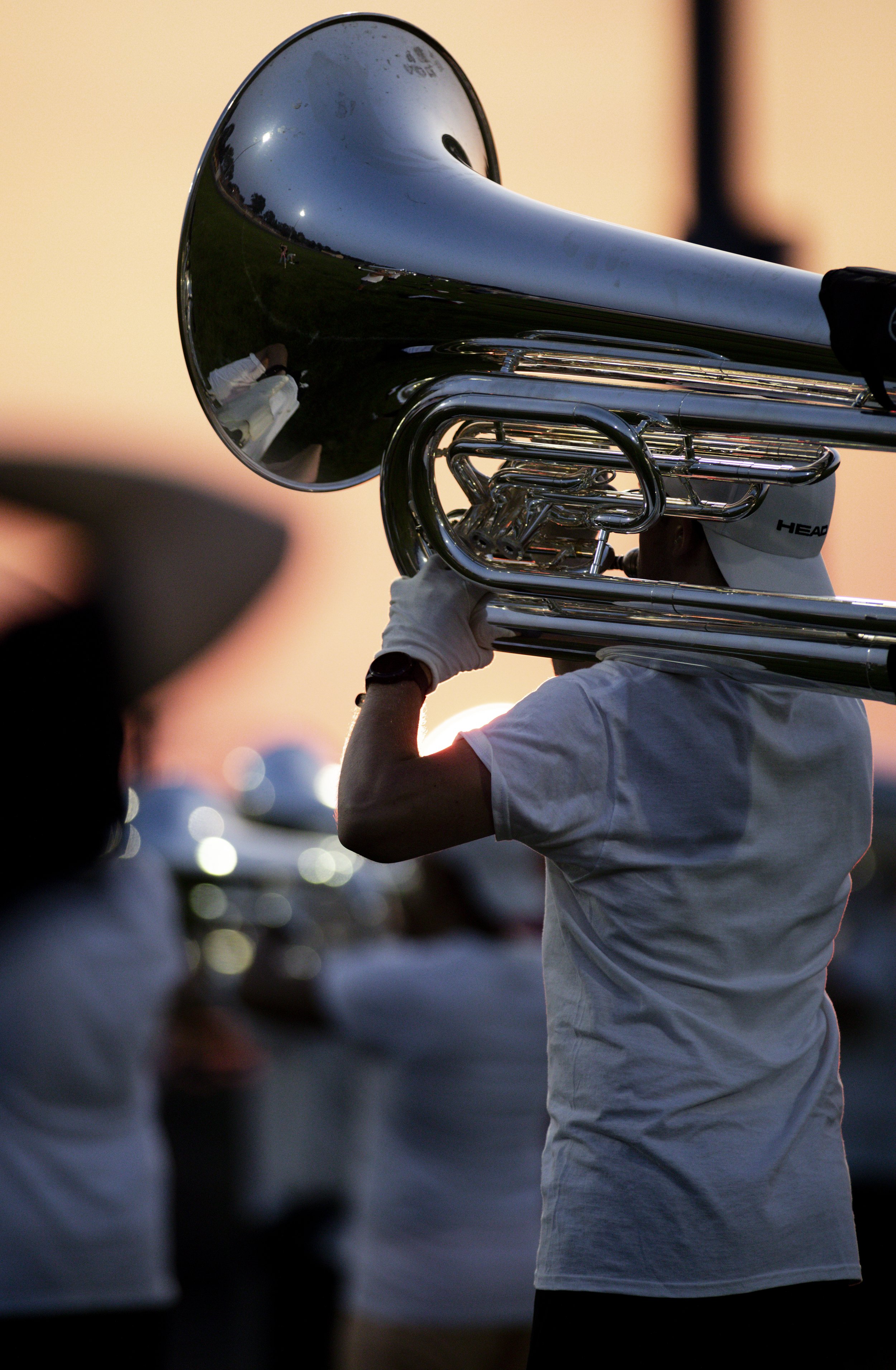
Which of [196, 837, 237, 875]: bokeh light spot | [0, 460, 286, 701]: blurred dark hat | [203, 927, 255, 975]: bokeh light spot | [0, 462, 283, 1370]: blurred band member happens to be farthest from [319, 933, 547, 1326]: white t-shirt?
[196, 837, 237, 875]: bokeh light spot

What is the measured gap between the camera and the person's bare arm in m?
1.67

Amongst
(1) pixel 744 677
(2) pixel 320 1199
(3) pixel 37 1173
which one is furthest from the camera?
(2) pixel 320 1199

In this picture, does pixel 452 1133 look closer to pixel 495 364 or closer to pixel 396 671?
pixel 396 671

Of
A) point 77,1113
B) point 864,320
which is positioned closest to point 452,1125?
point 77,1113

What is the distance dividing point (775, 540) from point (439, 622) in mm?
412

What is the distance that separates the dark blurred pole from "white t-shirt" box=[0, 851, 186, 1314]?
1.92m

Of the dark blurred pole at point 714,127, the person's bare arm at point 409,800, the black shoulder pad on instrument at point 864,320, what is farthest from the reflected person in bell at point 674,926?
the dark blurred pole at point 714,127

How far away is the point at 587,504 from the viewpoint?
1.83 meters

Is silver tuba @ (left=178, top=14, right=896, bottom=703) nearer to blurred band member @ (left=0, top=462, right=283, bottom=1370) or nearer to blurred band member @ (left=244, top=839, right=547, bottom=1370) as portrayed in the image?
blurred band member @ (left=0, top=462, right=283, bottom=1370)

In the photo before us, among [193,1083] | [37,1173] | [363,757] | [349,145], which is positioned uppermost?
[349,145]

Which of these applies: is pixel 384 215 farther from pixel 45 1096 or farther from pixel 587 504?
pixel 45 1096

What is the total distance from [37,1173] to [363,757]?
154cm

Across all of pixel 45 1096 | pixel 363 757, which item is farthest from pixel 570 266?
pixel 45 1096

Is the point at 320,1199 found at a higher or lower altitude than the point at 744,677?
lower
